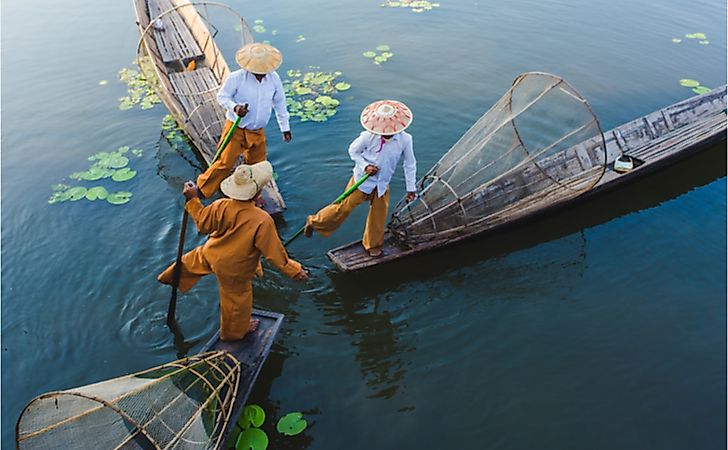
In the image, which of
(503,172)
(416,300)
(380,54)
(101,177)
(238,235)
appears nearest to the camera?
(238,235)

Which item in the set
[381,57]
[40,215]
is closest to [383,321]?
[40,215]

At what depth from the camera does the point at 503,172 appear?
5.79m

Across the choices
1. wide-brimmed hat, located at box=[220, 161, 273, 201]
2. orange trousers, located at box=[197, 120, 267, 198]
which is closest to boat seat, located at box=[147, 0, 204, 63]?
orange trousers, located at box=[197, 120, 267, 198]

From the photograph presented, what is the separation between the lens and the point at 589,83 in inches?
364

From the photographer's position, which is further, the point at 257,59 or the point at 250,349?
the point at 257,59

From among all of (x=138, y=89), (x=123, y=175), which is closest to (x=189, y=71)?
(x=138, y=89)

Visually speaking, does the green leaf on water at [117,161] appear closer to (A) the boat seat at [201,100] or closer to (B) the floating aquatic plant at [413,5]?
(A) the boat seat at [201,100]

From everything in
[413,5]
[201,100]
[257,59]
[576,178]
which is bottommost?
[576,178]

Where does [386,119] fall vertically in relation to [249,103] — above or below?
above

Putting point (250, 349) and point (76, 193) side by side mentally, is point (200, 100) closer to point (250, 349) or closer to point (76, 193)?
point (76, 193)

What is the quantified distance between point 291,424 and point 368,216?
220cm

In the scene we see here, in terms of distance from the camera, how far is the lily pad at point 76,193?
6.67 metres

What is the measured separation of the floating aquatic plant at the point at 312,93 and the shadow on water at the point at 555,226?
3.52 m

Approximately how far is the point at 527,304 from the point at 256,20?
9.26 metres
